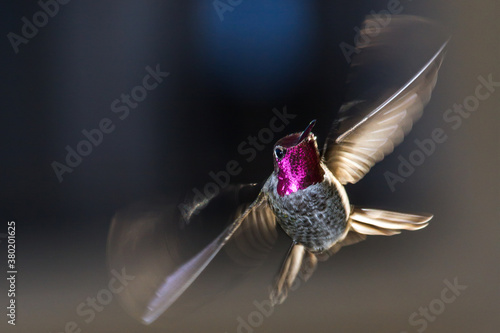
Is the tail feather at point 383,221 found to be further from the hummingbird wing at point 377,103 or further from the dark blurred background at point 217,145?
the dark blurred background at point 217,145

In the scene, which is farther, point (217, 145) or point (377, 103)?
point (217, 145)

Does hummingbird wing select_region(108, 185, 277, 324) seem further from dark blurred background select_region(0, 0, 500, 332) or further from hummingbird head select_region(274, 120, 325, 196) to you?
dark blurred background select_region(0, 0, 500, 332)

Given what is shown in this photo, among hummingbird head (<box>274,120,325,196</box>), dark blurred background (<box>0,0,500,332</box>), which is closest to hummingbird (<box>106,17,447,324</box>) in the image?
hummingbird head (<box>274,120,325,196</box>)

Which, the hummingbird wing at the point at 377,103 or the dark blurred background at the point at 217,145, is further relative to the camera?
the dark blurred background at the point at 217,145

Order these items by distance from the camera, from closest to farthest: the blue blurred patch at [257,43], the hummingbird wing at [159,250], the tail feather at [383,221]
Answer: the hummingbird wing at [159,250], the tail feather at [383,221], the blue blurred patch at [257,43]

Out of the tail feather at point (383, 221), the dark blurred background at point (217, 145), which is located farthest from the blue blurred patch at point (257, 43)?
→ the tail feather at point (383, 221)


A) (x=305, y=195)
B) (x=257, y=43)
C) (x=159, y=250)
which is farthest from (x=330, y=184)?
(x=257, y=43)

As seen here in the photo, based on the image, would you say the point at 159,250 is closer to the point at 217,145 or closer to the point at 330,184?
the point at 330,184

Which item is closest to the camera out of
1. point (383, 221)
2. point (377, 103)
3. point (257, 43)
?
point (377, 103)

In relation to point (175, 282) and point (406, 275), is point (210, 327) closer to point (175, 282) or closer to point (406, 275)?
point (406, 275)
